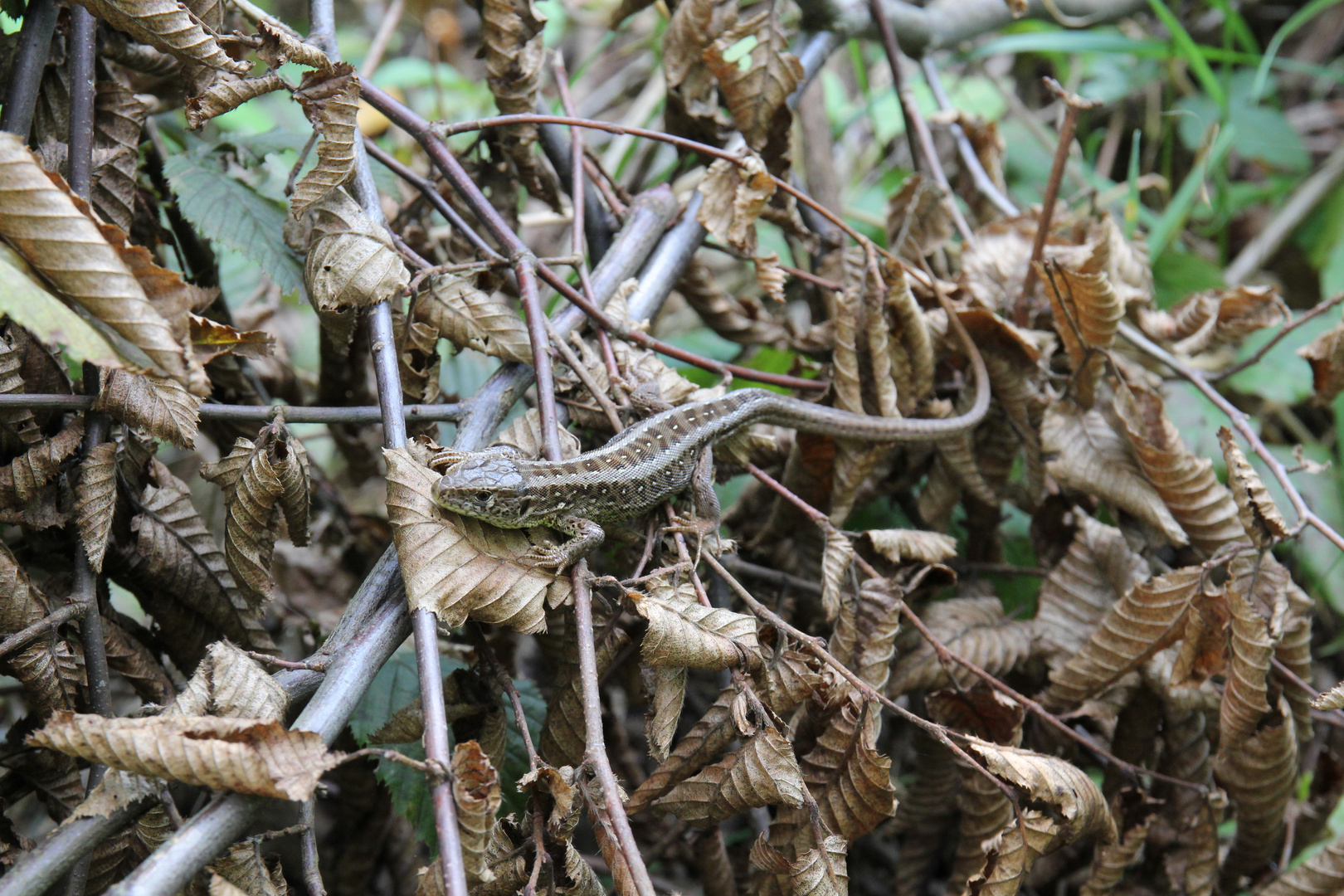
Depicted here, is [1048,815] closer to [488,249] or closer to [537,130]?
[488,249]

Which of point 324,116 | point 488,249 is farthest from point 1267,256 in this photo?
point 324,116

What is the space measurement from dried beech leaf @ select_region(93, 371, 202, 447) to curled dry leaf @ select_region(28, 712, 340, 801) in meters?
0.89

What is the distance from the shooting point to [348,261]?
8.61 ft

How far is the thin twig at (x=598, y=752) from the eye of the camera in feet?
6.36

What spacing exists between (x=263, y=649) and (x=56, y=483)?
0.75m

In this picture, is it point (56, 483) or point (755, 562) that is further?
point (755, 562)

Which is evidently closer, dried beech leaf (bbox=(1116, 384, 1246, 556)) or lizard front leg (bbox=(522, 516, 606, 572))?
lizard front leg (bbox=(522, 516, 606, 572))

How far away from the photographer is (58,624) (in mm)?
2338

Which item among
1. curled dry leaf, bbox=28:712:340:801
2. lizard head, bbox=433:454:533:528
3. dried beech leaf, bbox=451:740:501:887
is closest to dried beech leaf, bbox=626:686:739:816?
dried beech leaf, bbox=451:740:501:887

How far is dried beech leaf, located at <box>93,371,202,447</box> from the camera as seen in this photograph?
95.3 inches

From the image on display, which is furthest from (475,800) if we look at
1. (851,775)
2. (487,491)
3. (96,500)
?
(96,500)

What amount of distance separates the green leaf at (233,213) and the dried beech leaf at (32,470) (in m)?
0.79

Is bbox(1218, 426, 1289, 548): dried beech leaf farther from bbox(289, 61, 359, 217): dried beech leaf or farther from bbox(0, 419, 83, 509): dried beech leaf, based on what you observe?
bbox(0, 419, 83, 509): dried beech leaf

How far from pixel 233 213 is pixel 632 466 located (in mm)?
1622
